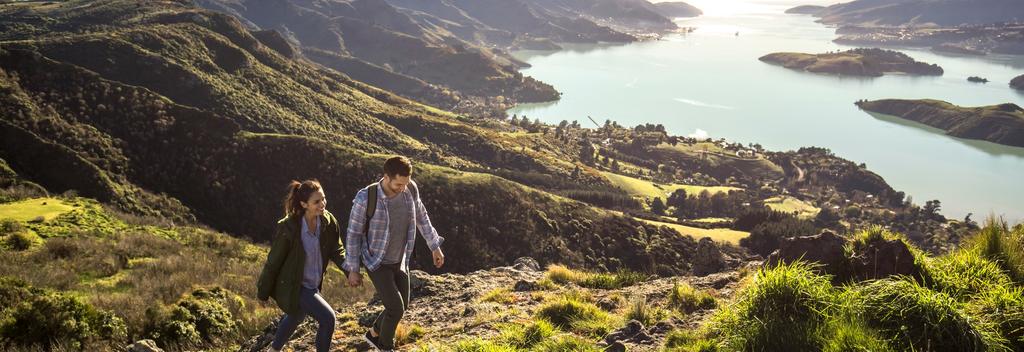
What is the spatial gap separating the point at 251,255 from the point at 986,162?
181 m

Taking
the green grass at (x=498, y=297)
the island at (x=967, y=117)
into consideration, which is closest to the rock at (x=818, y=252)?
the green grass at (x=498, y=297)

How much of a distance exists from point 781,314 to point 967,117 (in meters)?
218

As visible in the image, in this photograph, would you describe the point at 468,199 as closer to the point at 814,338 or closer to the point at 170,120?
the point at 170,120

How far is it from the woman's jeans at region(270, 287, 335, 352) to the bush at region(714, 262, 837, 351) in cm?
447

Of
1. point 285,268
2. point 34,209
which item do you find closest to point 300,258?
point 285,268

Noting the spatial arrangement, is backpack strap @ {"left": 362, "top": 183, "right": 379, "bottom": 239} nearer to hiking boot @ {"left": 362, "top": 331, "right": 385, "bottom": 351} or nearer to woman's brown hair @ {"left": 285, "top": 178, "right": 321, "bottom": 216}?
woman's brown hair @ {"left": 285, "top": 178, "right": 321, "bottom": 216}

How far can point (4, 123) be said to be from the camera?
38938 millimetres

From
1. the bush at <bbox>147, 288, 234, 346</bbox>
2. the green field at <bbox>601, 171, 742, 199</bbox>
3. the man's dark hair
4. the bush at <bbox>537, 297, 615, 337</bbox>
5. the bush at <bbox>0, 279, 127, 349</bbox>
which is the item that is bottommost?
the green field at <bbox>601, 171, 742, 199</bbox>

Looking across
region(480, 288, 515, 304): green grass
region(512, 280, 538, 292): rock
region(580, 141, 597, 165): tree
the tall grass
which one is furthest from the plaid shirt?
region(580, 141, 597, 165): tree

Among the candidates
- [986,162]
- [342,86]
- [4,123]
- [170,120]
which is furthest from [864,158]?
[4,123]

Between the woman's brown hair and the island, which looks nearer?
the woman's brown hair

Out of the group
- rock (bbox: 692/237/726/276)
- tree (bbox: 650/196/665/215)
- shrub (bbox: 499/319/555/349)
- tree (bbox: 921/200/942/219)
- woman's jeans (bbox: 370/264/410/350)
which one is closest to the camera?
woman's jeans (bbox: 370/264/410/350)

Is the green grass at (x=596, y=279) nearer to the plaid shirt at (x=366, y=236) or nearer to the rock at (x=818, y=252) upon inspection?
the rock at (x=818, y=252)

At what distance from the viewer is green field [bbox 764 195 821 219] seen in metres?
104
